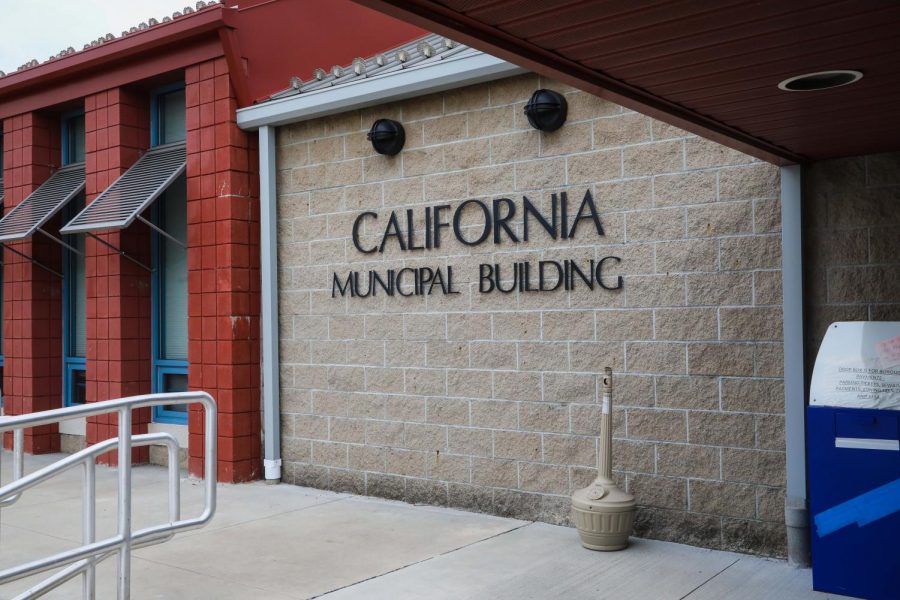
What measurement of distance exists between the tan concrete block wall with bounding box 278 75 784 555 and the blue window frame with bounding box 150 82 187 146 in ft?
5.61

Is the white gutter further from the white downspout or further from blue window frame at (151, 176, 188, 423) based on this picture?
blue window frame at (151, 176, 188, 423)

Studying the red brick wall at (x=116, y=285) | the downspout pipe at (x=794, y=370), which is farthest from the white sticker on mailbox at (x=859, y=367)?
the red brick wall at (x=116, y=285)

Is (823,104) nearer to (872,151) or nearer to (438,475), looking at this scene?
(872,151)

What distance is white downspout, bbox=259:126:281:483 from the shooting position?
327 inches

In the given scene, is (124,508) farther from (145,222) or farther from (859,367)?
(145,222)

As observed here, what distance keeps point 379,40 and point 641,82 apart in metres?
5.92

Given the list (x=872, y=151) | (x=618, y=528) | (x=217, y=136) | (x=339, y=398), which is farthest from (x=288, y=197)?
(x=872, y=151)

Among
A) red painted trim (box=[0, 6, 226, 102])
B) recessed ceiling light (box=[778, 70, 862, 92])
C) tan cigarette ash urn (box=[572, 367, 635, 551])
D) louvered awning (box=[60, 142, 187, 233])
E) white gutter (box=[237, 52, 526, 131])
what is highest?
red painted trim (box=[0, 6, 226, 102])

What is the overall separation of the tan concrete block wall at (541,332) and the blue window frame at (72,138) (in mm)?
3689

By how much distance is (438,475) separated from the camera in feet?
23.7

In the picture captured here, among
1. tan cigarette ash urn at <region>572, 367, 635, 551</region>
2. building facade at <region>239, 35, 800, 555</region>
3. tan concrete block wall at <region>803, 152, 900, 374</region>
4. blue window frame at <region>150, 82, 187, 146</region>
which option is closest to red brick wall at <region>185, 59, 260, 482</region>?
building facade at <region>239, 35, 800, 555</region>

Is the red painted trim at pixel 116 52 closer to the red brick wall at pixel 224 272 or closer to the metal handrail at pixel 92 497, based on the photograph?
the red brick wall at pixel 224 272

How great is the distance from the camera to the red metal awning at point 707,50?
125 inches

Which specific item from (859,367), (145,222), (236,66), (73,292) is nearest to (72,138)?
(73,292)
